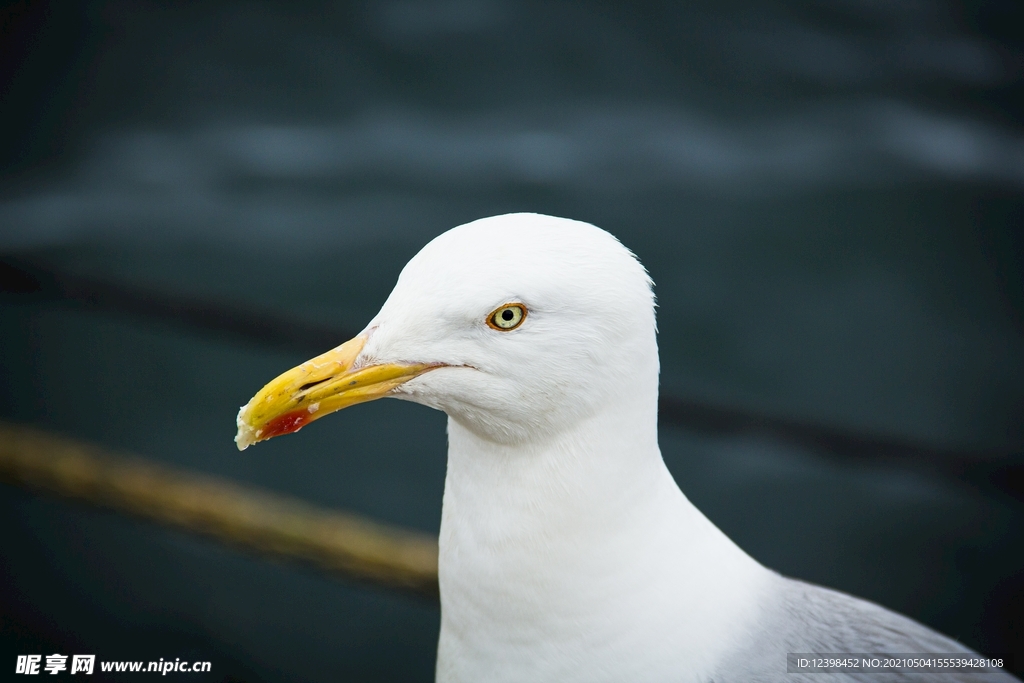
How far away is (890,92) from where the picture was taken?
502 cm

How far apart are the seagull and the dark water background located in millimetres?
1937

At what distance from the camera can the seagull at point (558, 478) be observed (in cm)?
156

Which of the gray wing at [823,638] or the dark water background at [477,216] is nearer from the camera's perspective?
the gray wing at [823,638]

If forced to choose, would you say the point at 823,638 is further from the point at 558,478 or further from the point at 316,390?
the point at 316,390

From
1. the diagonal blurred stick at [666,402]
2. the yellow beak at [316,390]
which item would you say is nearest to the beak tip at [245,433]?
the yellow beak at [316,390]

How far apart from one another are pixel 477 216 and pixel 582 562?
316cm

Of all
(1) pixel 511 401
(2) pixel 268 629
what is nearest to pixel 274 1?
(2) pixel 268 629

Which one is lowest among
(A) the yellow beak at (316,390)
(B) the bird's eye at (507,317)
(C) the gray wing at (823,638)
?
(C) the gray wing at (823,638)

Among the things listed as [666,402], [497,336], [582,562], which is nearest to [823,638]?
[582,562]

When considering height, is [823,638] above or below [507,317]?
below

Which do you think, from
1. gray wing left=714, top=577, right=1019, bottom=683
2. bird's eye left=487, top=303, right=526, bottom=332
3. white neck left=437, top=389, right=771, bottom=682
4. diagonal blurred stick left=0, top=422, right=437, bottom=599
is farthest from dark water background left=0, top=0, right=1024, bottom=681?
bird's eye left=487, top=303, right=526, bottom=332

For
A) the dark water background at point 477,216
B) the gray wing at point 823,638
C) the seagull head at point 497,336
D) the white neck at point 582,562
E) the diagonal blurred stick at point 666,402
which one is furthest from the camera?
the diagonal blurred stick at point 666,402

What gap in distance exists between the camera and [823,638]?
1924 mm

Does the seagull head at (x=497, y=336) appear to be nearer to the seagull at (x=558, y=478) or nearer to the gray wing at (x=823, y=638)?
the seagull at (x=558, y=478)
